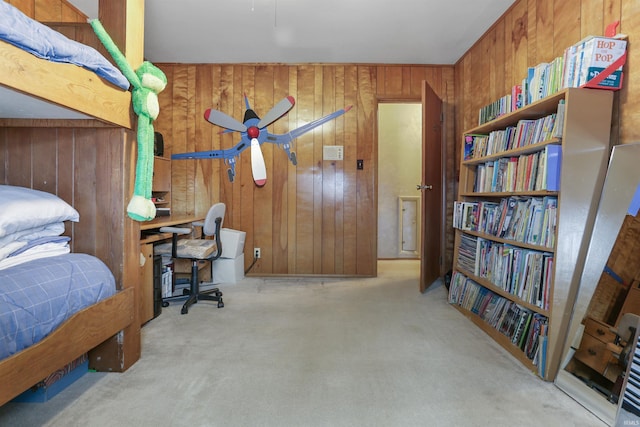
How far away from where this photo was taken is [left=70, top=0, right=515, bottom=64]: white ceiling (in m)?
2.53

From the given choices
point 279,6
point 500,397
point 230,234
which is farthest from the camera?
point 230,234

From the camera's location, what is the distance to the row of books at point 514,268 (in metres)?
1.70

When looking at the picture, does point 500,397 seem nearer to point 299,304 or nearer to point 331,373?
point 331,373

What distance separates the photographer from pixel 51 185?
1.60 metres

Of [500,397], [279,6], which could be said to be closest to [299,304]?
[500,397]

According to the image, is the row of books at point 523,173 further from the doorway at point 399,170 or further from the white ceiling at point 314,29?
the doorway at point 399,170

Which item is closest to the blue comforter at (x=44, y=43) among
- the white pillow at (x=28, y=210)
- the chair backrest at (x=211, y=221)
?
the white pillow at (x=28, y=210)

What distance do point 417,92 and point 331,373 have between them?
307 cm

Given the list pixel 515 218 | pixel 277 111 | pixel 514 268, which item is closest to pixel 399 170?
pixel 277 111

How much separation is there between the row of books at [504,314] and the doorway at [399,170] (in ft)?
6.98

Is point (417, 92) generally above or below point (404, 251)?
above

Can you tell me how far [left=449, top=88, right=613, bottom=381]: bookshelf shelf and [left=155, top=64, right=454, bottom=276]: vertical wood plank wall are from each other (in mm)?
1373

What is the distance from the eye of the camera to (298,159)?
3.62 meters

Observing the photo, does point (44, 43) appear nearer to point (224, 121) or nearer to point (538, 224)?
point (538, 224)
